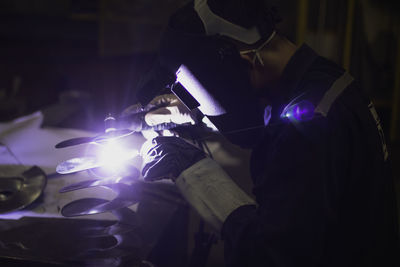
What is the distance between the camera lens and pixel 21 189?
1.30 metres

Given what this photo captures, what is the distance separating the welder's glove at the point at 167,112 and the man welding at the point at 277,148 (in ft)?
0.83

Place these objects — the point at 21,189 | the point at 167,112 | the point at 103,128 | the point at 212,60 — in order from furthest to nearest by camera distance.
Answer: the point at 103,128 → the point at 167,112 → the point at 21,189 → the point at 212,60

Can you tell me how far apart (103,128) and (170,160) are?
39.4 inches

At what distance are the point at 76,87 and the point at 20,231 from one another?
2876 mm

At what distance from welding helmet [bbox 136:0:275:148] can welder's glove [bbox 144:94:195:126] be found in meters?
0.31

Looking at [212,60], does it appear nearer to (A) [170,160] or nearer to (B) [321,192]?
(A) [170,160]

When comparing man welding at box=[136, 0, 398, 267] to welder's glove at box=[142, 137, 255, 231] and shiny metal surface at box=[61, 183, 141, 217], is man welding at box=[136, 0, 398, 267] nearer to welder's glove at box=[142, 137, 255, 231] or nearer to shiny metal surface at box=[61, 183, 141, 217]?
welder's glove at box=[142, 137, 255, 231]

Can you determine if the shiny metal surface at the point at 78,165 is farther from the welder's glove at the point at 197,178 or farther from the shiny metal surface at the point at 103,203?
the welder's glove at the point at 197,178

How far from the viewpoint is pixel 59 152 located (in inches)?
65.0

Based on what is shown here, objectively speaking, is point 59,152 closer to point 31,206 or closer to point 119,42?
point 31,206

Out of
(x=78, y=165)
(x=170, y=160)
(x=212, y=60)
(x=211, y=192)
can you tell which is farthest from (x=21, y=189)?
(x=212, y=60)

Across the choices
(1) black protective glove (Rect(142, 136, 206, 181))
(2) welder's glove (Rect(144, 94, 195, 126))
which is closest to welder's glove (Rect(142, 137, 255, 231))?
(1) black protective glove (Rect(142, 136, 206, 181))

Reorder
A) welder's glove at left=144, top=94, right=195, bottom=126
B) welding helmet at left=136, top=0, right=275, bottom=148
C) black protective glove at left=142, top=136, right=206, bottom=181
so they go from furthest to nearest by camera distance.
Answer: welder's glove at left=144, top=94, right=195, bottom=126 → black protective glove at left=142, top=136, right=206, bottom=181 → welding helmet at left=136, top=0, right=275, bottom=148

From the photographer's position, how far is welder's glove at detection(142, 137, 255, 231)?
1.05 meters
